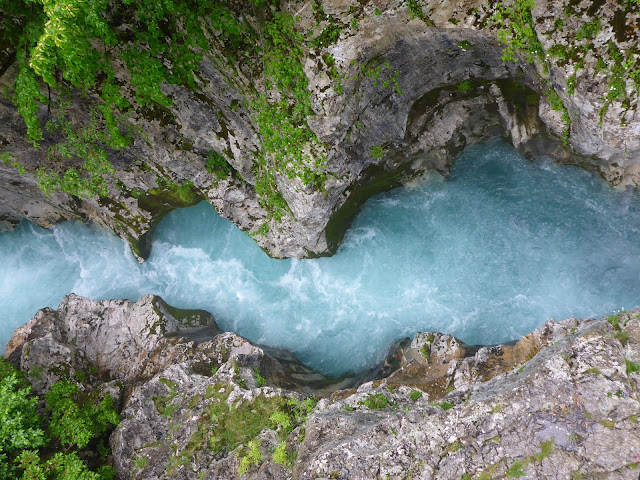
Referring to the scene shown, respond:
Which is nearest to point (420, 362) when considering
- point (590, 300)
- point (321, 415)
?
point (321, 415)

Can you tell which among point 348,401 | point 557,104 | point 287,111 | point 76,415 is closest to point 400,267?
point 348,401

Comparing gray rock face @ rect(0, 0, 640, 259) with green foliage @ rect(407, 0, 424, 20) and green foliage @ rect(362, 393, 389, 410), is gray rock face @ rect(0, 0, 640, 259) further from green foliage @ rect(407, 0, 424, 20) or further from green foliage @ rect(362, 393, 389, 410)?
green foliage @ rect(362, 393, 389, 410)

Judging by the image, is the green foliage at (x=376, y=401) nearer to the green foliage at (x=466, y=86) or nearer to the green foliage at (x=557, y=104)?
the green foliage at (x=557, y=104)

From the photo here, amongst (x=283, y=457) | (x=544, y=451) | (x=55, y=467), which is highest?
(x=544, y=451)

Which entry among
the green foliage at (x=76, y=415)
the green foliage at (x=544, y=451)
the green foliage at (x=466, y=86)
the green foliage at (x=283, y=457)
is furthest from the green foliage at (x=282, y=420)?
the green foliage at (x=466, y=86)

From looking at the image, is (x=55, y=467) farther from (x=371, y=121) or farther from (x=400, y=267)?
(x=371, y=121)
